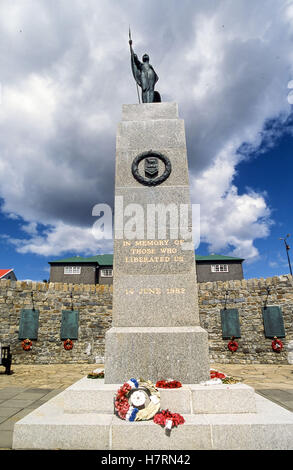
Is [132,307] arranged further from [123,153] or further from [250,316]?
[250,316]

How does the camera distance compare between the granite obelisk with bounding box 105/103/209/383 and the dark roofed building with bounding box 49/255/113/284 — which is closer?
the granite obelisk with bounding box 105/103/209/383

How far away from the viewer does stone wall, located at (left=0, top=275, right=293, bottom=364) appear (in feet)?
37.8

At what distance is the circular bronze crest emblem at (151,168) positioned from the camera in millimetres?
5371

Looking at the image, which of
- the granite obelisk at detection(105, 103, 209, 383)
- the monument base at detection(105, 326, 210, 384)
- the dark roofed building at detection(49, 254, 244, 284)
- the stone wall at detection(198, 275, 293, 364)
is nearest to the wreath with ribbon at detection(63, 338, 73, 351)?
the stone wall at detection(198, 275, 293, 364)

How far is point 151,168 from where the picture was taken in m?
5.41

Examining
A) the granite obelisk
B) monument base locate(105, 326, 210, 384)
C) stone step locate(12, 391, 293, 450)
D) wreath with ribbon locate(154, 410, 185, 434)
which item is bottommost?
stone step locate(12, 391, 293, 450)

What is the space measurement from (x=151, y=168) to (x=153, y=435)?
175 inches

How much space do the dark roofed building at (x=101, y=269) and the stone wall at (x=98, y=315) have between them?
20111mm

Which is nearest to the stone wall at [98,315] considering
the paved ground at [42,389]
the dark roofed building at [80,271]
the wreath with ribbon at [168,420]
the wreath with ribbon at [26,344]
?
the wreath with ribbon at [26,344]

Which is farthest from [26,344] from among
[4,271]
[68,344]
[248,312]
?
[4,271]

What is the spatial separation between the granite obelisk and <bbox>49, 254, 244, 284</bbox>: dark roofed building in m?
28.5

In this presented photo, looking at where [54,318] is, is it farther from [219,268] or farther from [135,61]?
[219,268]

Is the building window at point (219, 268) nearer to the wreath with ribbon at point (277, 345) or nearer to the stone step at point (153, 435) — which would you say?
the wreath with ribbon at point (277, 345)

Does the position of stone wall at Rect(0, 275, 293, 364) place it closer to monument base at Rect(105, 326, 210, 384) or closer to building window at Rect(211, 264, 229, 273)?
monument base at Rect(105, 326, 210, 384)
